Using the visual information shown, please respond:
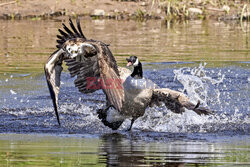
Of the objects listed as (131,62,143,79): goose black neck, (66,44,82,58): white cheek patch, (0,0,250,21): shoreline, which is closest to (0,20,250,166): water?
(131,62,143,79): goose black neck

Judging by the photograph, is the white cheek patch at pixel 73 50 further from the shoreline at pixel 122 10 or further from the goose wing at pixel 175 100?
the shoreline at pixel 122 10

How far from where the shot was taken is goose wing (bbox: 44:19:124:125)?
306 inches

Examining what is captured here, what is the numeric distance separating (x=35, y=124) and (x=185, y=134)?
233 centimetres

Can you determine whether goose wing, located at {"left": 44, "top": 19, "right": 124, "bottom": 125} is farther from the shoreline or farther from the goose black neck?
the shoreline

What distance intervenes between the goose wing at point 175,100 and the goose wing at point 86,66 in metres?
0.94

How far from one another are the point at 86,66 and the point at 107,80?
152 centimetres

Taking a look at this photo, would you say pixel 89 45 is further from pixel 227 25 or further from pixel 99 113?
pixel 227 25

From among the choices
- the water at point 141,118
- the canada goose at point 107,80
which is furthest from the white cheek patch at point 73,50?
the water at point 141,118

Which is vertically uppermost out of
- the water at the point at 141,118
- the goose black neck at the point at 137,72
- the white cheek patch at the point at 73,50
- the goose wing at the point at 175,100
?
the white cheek patch at the point at 73,50

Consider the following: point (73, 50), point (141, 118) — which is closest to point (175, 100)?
point (141, 118)

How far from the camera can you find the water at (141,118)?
22.3 feet

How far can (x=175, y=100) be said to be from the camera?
8938 mm

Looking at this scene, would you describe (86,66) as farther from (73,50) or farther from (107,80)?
(107,80)

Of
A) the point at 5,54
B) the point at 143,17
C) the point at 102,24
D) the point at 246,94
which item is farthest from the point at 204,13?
the point at 246,94
